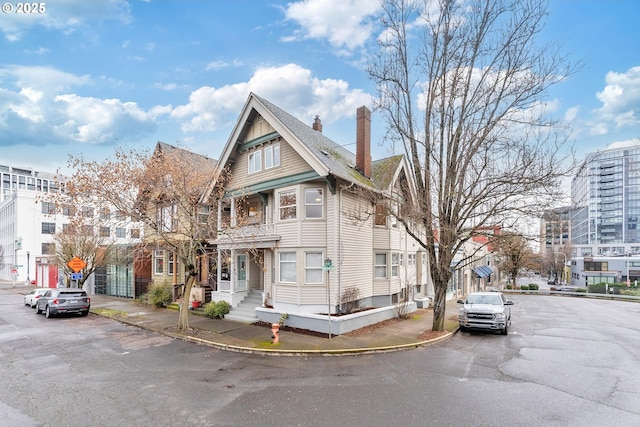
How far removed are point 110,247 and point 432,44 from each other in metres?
29.4

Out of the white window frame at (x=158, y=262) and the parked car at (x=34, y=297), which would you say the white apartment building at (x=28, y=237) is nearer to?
the parked car at (x=34, y=297)

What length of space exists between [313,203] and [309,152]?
8.77 ft

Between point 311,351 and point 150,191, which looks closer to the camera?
point 311,351

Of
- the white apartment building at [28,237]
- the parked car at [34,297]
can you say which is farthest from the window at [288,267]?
the white apartment building at [28,237]

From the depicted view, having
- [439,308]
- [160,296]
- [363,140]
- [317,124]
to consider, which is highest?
[317,124]

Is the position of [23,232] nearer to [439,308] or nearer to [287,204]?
[287,204]

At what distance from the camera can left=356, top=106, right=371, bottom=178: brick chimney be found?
19.0 meters

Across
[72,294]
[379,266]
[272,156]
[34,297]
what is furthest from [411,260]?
[34,297]

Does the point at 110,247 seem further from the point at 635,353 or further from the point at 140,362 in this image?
the point at 635,353

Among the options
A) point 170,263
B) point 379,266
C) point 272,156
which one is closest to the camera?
point 272,156

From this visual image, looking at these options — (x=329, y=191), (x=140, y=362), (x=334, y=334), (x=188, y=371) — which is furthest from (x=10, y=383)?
(x=329, y=191)

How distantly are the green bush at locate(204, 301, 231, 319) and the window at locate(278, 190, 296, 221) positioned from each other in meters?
6.02

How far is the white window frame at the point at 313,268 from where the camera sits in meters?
16.2

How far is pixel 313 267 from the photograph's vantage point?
16.2 m
